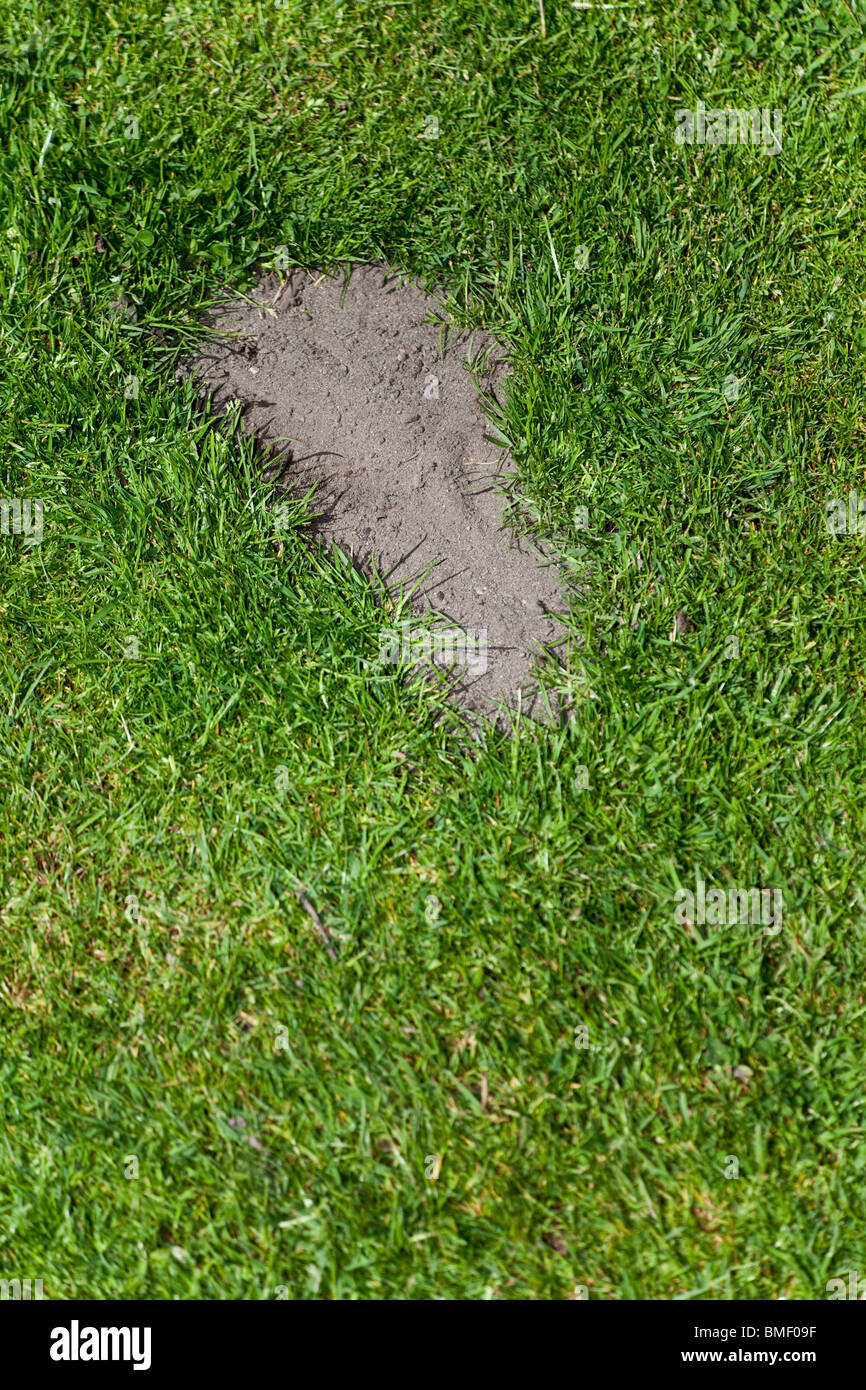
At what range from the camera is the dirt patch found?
309 centimetres

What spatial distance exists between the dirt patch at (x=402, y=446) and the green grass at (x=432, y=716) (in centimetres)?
12

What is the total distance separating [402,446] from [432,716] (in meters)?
0.87

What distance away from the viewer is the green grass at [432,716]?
250 centimetres

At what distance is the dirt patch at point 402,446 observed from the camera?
3.09m

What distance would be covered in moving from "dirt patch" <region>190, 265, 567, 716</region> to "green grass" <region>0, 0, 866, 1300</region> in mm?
115

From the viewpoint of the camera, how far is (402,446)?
10.9ft

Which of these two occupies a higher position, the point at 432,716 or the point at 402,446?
the point at 402,446

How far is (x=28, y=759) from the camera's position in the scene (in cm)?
298

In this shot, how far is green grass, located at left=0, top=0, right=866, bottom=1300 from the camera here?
8.20 ft

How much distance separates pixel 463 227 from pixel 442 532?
1043 millimetres

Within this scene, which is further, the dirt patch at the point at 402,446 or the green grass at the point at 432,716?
the dirt patch at the point at 402,446

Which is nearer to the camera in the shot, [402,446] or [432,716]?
[432,716]

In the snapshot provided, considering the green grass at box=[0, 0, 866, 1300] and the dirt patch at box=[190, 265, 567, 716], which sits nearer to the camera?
the green grass at box=[0, 0, 866, 1300]

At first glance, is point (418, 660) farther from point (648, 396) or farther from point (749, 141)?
point (749, 141)
